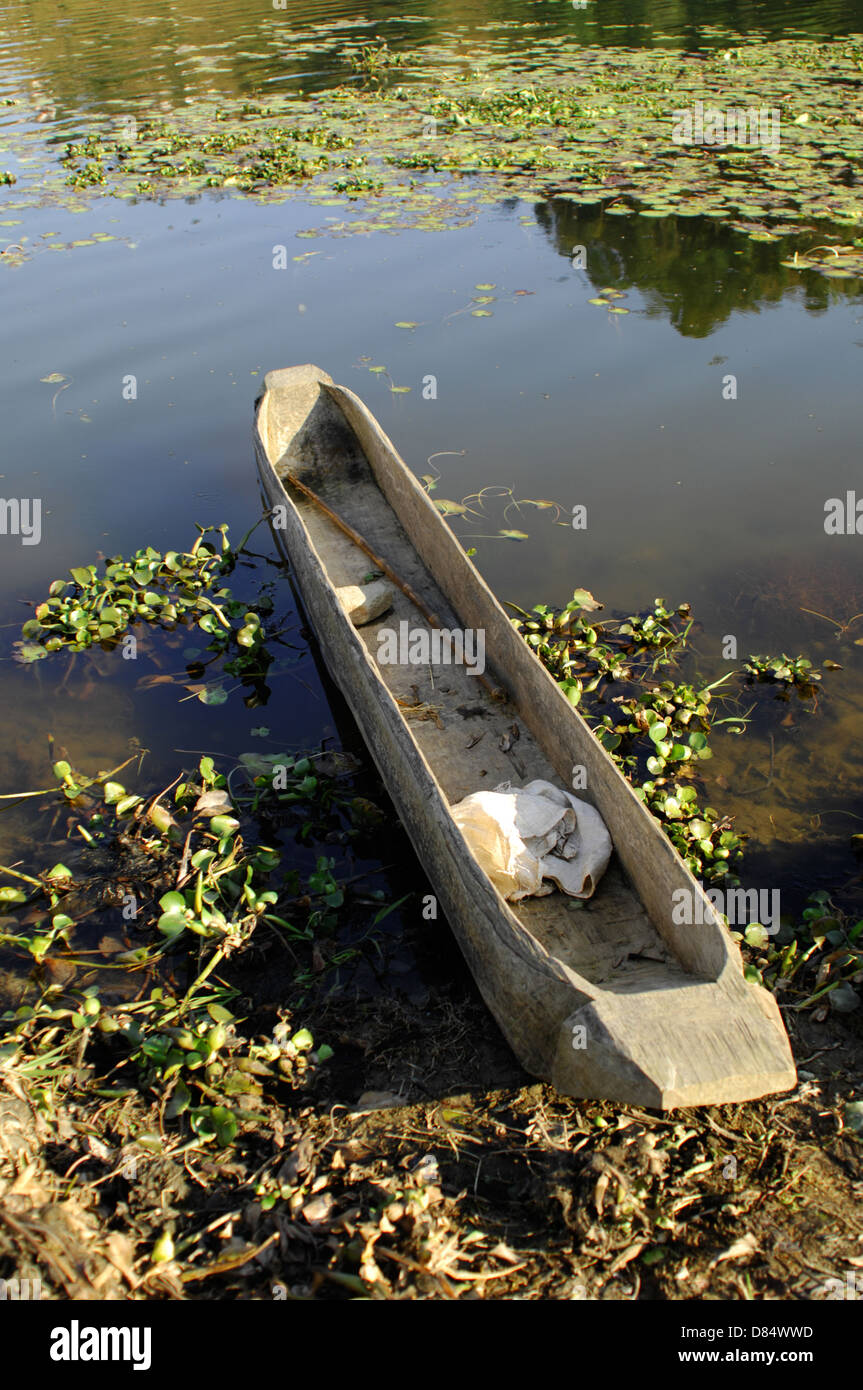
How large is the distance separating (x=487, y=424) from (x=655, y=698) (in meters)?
3.24

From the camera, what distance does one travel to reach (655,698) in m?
4.49

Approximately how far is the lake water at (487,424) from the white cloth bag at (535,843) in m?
0.79

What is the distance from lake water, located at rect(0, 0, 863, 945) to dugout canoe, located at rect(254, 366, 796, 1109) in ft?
1.59

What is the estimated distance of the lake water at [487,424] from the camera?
467 cm

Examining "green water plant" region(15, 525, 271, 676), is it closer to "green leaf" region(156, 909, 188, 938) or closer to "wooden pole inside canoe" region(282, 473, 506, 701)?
"wooden pole inside canoe" region(282, 473, 506, 701)

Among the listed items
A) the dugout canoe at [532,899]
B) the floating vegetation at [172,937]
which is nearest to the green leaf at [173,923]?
the floating vegetation at [172,937]

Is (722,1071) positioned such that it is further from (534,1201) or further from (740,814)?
(740,814)

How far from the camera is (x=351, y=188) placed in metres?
11.1

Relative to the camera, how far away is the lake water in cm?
467

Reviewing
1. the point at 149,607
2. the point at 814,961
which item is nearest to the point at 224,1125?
the point at 814,961

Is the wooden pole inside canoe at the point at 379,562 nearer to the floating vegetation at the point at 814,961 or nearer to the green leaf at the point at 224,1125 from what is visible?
the floating vegetation at the point at 814,961

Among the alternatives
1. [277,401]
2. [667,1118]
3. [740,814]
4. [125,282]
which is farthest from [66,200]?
[667,1118]

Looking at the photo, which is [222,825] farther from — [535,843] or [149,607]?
[149,607]

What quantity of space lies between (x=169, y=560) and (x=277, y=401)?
1579 mm
